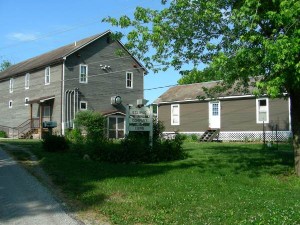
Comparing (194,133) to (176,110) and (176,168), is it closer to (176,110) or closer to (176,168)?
(176,110)

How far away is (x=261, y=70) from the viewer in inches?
408

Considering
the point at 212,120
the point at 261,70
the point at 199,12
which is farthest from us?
the point at 212,120

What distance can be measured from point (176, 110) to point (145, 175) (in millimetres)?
24432

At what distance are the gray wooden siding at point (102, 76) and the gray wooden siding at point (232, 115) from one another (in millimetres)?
4841

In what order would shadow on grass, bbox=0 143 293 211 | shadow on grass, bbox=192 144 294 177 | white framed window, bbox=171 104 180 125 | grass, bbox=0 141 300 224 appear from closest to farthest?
grass, bbox=0 141 300 224, shadow on grass, bbox=0 143 293 211, shadow on grass, bbox=192 144 294 177, white framed window, bbox=171 104 180 125

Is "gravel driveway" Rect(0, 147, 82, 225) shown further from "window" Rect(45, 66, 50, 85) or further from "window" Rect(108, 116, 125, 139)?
"window" Rect(45, 66, 50, 85)

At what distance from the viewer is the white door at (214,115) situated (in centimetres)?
3427

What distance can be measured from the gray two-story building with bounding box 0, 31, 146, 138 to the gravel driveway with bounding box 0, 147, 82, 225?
81.2 ft

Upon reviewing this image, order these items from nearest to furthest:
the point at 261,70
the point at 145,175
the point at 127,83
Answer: the point at 261,70
the point at 145,175
the point at 127,83

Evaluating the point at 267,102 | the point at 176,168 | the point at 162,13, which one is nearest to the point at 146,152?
the point at 176,168

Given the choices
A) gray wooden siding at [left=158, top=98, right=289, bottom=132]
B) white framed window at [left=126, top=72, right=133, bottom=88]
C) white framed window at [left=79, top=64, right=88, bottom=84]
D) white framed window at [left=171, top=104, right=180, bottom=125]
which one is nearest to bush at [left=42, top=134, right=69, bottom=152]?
gray wooden siding at [left=158, top=98, right=289, bottom=132]

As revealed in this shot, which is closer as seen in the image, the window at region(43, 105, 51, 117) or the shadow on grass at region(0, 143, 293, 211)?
the shadow on grass at region(0, 143, 293, 211)

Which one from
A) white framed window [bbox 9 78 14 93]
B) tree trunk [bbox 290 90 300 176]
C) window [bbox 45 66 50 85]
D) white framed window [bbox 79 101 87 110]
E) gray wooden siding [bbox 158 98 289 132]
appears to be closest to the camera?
tree trunk [bbox 290 90 300 176]

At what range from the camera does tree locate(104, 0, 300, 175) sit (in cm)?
952
